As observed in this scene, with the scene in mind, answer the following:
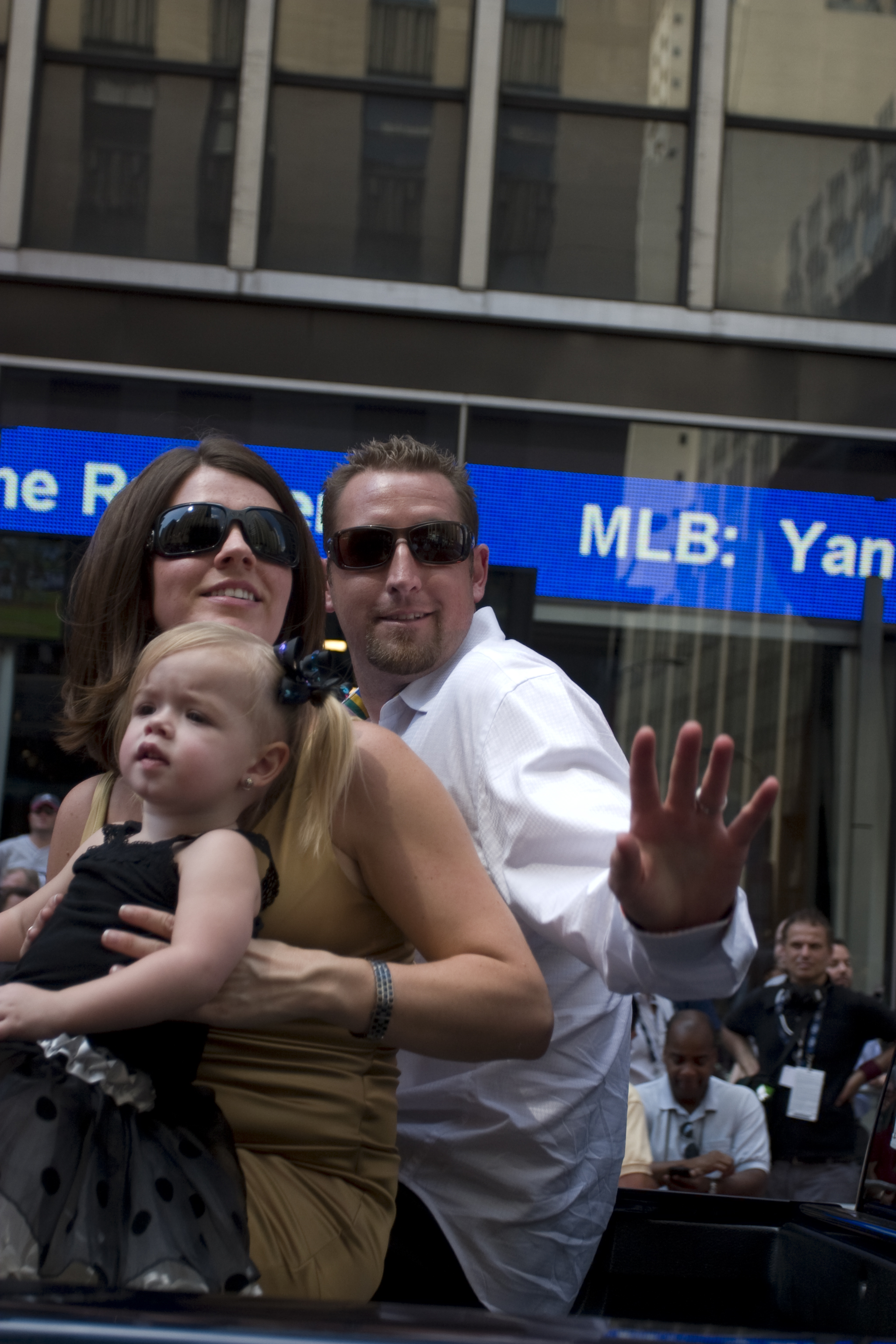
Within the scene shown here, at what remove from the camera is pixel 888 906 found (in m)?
8.34

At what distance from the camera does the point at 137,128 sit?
8547mm

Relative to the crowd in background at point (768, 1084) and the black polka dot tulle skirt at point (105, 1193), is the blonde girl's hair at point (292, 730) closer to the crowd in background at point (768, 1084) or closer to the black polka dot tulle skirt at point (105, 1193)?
→ the black polka dot tulle skirt at point (105, 1193)

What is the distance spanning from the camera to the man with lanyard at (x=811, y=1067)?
591 cm

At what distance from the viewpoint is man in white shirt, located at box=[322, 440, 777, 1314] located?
5.24 feet

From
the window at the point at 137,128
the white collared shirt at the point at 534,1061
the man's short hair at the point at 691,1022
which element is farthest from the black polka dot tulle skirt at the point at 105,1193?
the window at the point at 137,128

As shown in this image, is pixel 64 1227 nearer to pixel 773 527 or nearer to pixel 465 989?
pixel 465 989

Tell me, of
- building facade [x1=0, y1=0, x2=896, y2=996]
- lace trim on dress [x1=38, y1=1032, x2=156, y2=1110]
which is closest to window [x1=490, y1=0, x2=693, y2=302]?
building facade [x1=0, y1=0, x2=896, y2=996]

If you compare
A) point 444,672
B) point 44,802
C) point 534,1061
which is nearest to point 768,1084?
point 444,672

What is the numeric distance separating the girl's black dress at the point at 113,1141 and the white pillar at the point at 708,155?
25.5 ft

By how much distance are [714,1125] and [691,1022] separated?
0.45 meters

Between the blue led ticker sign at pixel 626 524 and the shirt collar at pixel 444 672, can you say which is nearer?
the shirt collar at pixel 444 672

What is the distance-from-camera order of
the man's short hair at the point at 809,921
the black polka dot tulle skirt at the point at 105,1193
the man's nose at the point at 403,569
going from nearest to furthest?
the black polka dot tulle skirt at the point at 105,1193 < the man's nose at the point at 403,569 < the man's short hair at the point at 809,921

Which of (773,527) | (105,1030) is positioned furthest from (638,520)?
(105,1030)

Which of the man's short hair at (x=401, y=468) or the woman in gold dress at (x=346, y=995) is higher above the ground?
the man's short hair at (x=401, y=468)
